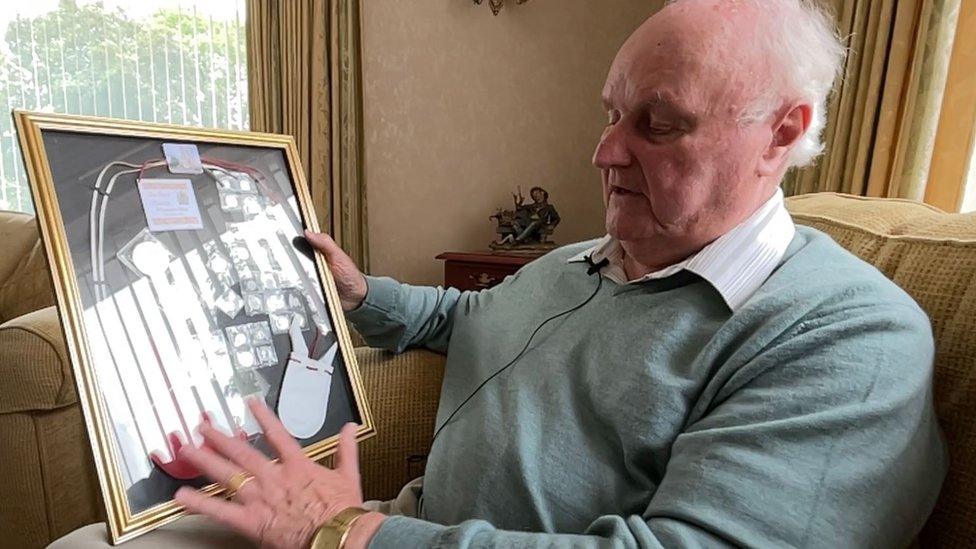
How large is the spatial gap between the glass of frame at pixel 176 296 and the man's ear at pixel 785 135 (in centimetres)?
63

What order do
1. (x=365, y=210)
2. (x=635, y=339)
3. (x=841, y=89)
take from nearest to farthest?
1. (x=635, y=339)
2. (x=841, y=89)
3. (x=365, y=210)

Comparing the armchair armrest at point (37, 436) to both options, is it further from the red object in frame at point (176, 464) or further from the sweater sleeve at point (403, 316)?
the red object in frame at point (176, 464)

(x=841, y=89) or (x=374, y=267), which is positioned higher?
(x=841, y=89)

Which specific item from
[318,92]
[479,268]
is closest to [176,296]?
[479,268]

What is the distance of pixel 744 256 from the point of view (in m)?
0.81

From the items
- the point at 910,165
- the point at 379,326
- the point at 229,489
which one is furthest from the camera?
the point at 910,165

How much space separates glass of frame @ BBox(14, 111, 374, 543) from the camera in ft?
2.14

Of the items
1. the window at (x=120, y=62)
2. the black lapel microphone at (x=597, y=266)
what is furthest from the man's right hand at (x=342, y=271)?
the window at (x=120, y=62)

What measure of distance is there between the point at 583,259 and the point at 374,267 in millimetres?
1765

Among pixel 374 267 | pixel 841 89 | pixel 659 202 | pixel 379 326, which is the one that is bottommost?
pixel 374 267

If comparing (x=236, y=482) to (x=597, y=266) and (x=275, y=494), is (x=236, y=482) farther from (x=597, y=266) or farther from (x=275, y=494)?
(x=597, y=266)

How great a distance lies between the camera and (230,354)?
0.78 metres

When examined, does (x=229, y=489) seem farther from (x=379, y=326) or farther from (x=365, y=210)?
(x=365, y=210)

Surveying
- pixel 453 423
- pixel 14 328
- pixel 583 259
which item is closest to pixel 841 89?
pixel 583 259
